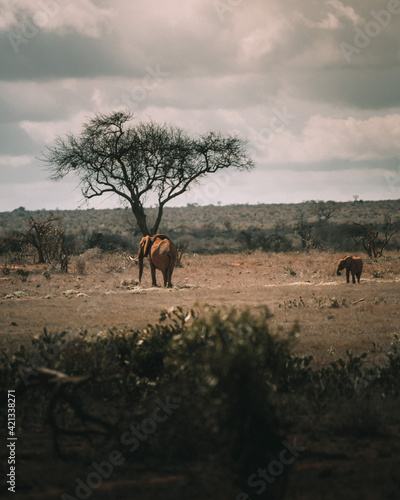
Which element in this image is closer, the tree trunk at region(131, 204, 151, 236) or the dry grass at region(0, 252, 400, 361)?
the dry grass at region(0, 252, 400, 361)

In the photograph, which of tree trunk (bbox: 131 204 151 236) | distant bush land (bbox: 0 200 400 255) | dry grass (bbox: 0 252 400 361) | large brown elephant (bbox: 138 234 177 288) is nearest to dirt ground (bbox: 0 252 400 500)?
dry grass (bbox: 0 252 400 361)

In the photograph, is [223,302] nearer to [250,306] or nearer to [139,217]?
[250,306]

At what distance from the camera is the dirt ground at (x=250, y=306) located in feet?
10.2

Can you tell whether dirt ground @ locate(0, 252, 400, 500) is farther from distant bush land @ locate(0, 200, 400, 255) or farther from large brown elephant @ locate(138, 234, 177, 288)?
distant bush land @ locate(0, 200, 400, 255)

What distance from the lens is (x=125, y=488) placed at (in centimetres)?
311

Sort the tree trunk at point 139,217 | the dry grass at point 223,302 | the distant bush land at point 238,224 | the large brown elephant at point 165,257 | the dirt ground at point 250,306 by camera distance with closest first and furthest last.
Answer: the dirt ground at point 250,306 → the dry grass at point 223,302 → the large brown elephant at point 165,257 → the tree trunk at point 139,217 → the distant bush land at point 238,224

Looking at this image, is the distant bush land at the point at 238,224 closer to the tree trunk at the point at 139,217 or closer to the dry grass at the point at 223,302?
the tree trunk at the point at 139,217

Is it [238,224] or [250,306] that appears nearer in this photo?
[250,306]

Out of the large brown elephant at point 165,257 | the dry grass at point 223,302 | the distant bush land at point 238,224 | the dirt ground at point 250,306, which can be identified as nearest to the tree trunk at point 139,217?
the dirt ground at point 250,306

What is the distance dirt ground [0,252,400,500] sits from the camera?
10.2 ft

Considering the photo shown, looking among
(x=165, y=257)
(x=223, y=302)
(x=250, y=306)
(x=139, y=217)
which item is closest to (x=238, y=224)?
(x=139, y=217)

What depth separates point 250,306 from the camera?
11.8 m

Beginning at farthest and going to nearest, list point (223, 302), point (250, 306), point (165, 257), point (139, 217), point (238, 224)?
point (238, 224)
point (139, 217)
point (165, 257)
point (223, 302)
point (250, 306)

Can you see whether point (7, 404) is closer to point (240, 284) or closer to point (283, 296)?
point (283, 296)
